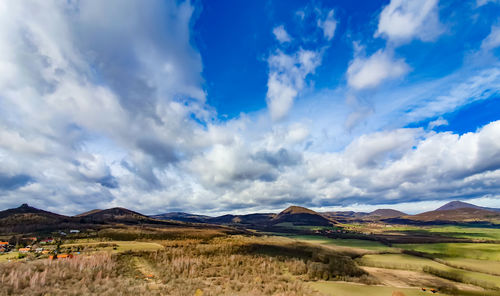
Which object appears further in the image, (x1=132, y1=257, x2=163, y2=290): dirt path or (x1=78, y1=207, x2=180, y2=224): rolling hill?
(x1=78, y1=207, x2=180, y2=224): rolling hill

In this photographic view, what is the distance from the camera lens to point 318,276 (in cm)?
3108

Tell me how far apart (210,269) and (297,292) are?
40.9 ft

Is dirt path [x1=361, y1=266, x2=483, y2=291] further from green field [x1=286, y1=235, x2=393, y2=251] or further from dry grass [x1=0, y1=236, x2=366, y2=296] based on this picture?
green field [x1=286, y1=235, x2=393, y2=251]

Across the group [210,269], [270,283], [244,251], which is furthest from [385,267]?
[210,269]

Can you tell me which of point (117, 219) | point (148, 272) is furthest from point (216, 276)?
point (117, 219)

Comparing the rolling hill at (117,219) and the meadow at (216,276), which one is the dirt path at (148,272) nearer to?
the meadow at (216,276)

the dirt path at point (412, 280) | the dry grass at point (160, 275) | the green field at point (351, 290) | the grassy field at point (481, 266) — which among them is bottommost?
the dirt path at point (412, 280)

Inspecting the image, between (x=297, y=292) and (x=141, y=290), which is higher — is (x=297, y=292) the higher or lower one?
the lower one

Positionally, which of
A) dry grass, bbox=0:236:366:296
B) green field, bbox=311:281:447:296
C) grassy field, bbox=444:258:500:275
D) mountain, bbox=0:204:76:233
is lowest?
grassy field, bbox=444:258:500:275

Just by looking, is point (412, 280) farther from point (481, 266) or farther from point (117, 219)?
point (117, 219)

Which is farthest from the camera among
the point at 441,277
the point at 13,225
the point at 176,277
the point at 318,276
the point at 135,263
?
the point at 13,225

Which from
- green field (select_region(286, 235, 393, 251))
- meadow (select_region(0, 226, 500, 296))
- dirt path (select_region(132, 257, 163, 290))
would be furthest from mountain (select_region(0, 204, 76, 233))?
green field (select_region(286, 235, 393, 251))

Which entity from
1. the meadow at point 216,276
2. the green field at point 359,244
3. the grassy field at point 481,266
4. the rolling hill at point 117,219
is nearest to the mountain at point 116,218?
the rolling hill at point 117,219

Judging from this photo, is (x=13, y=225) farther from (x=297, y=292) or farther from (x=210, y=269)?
(x=297, y=292)
